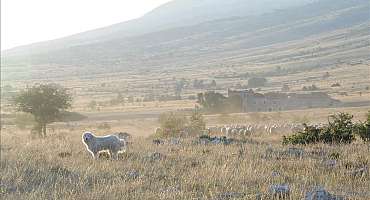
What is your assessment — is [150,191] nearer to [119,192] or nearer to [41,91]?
[119,192]

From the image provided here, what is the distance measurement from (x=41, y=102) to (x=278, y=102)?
3717 centimetres

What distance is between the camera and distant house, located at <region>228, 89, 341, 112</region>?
6556cm

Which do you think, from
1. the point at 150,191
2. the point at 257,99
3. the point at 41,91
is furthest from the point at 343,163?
the point at 257,99

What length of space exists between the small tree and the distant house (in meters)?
32.0

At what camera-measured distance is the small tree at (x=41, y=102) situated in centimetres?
3550

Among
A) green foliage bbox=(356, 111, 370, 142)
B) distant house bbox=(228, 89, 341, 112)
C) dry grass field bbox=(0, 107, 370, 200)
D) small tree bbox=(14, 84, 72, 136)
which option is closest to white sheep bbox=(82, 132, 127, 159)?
dry grass field bbox=(0, 107, 370, 200)

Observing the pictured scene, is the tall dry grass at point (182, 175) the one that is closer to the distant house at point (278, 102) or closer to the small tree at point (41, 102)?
the small tree at point (41, 102)

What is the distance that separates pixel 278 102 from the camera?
67.5 metres

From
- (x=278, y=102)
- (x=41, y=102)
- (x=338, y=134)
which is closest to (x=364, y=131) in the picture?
(x=338, y=134)

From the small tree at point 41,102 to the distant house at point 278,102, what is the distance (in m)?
32.0

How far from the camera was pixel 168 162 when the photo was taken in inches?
481

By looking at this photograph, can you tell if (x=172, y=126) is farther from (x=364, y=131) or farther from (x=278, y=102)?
(x=278, y=102)

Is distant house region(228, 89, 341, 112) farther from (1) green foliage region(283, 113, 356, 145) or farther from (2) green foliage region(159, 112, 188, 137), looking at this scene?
(1) green foliage region(283, 113, 356, 145)

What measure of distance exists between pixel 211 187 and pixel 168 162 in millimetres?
3364
